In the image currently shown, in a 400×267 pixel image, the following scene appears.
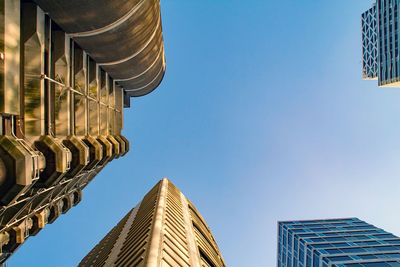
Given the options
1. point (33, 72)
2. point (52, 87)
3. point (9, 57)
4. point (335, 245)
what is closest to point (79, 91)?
point (52, 87)

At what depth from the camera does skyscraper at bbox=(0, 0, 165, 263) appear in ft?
43.8

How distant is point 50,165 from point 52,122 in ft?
11.4

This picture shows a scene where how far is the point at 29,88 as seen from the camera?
16125mm

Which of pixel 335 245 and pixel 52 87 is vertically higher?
pixel 52 87

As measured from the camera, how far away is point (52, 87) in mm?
19250

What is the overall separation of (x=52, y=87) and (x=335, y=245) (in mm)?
62213

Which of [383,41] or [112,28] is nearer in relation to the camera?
[112,28]

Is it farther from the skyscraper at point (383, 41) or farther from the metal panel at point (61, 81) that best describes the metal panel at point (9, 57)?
the skyscraper at point (383, 41)

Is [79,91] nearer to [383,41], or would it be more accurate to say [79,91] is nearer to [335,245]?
[335,245]

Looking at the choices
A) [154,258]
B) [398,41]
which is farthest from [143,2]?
[398,41]

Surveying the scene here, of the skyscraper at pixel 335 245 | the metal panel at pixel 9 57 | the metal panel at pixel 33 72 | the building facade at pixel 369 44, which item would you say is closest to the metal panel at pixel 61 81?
the metal panel at pixel 33 72

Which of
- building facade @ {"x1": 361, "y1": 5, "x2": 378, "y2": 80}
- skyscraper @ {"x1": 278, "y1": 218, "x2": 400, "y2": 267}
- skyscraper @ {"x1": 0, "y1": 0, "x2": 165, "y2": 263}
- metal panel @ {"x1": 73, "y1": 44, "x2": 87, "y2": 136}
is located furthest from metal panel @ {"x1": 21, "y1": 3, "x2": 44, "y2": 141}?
building facade @ {"x1": 361, "y1": 5, "x2": 378, "y2": 80}

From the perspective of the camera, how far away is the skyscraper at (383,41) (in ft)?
337

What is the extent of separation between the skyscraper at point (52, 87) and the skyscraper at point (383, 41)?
318ft
